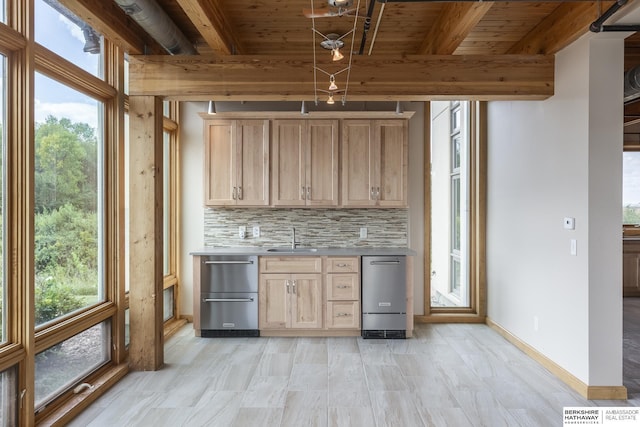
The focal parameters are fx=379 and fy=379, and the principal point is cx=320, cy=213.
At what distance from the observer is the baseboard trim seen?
109 inches

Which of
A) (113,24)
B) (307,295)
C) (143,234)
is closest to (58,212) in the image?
(143,234)

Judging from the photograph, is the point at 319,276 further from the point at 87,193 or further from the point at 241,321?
the point at 87,193

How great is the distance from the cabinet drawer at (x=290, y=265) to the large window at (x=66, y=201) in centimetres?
158

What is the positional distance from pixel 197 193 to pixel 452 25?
339 cm

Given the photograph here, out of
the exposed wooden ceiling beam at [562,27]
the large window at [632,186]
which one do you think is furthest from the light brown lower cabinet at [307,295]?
the large window at [632,186]

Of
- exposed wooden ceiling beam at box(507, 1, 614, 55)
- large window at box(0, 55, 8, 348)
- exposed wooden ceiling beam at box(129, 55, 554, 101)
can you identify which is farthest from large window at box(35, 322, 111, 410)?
exposed wooden ceiling beam at box(507, 1, 614, 55)

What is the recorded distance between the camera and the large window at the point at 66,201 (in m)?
2.47

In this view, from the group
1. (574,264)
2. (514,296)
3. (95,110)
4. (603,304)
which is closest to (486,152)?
(514,296)

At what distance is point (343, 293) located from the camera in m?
4.17

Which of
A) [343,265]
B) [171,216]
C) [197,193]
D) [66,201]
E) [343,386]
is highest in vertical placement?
[197,193]

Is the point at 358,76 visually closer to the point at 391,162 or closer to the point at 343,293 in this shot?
the point at 391,162

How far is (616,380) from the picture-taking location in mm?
2785

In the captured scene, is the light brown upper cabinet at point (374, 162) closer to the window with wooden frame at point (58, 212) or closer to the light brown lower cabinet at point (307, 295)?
the light brown lower cabinet at point (307, 295)

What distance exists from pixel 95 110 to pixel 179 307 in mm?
2612
